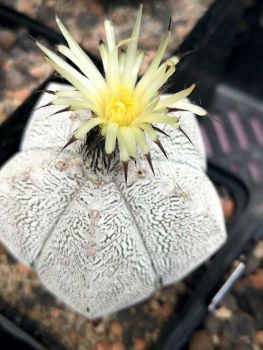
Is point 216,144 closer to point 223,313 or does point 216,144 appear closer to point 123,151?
point 223,313

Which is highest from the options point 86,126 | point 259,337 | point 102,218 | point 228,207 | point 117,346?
point 86,126

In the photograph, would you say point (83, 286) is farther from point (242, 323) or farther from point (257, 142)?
point (257, 142)

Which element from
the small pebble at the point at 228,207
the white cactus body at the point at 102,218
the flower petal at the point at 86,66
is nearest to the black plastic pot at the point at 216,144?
the small pebble at the point at 228,207

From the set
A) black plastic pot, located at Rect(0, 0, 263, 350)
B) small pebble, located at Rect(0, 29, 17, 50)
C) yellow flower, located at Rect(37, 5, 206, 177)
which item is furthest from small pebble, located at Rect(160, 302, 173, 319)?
small pebble, located at Rect(0, 29, 17, 50)

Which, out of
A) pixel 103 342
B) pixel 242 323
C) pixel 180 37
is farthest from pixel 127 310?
pixel 180 37

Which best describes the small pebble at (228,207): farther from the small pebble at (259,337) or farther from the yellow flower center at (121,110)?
the yellow flower center at (121,110)

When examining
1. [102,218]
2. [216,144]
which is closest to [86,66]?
[102,218]

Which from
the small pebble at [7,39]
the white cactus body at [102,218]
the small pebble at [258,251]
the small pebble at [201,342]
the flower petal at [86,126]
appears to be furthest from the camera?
the small pebble at [7,39]
